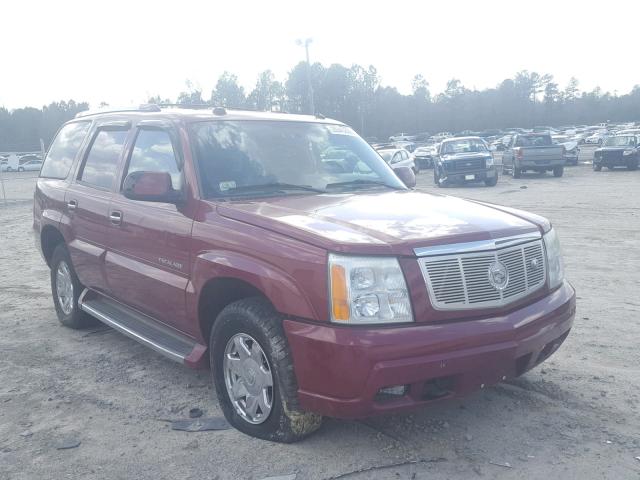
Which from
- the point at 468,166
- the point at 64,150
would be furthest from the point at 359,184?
the point at 468,166

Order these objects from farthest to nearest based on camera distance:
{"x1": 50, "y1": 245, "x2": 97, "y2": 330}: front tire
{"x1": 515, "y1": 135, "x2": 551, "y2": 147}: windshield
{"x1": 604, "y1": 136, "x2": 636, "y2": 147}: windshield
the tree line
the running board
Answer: the tree line, {"x1": 604, "y1": 136, "x2": 636, "y2": 147}: windshield, {"x1": 515, "y1": 135, "x2": 551, "y2": 147}: windshield, {"x1": 50, "y1": 245, "x2": 97, "y2": 330}: front tire, the running board

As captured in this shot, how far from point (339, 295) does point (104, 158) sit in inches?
124

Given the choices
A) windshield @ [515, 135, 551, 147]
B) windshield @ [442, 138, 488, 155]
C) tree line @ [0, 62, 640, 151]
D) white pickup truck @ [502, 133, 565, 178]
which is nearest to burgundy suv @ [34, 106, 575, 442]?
windshield @ [442, 138, 488, 155]

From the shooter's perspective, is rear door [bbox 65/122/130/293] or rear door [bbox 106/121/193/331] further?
rear door [bbox 65/122/130/293]

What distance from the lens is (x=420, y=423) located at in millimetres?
3928

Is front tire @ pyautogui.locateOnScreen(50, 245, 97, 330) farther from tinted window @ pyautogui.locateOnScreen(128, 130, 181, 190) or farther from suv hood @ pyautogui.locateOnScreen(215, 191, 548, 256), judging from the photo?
suv hood @ pyautogui.locateOnScreen(215, 191, 548, 256)

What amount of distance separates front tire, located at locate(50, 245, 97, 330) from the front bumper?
3.36 m

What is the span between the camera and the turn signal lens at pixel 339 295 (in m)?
3.23

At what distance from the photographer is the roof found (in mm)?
4781

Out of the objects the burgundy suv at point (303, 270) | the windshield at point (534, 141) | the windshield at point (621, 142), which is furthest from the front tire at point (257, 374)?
the windshield at point (621, 142)

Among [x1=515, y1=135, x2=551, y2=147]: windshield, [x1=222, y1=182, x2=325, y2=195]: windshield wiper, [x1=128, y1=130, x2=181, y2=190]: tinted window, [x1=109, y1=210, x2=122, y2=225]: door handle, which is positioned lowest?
[x1=515, y1=135, x2=551, y2=147]: windshield

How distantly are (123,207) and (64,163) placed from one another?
68.3 inches

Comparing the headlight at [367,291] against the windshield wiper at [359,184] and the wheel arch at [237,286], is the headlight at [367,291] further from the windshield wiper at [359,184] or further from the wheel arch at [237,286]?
the windshield wiper at [359,184]

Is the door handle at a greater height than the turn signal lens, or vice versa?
the door handle
